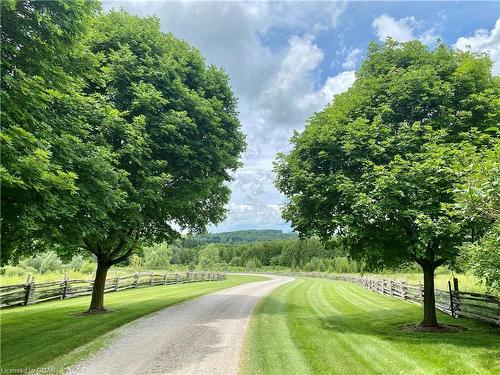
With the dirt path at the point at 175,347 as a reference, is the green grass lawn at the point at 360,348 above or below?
above

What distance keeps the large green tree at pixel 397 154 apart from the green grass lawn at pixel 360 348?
100 inches

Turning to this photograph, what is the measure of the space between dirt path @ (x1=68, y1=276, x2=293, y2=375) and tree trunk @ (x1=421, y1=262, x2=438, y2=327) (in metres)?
7.50

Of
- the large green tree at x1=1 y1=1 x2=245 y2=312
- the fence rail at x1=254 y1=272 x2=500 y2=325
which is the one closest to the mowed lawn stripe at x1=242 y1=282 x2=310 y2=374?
the large green tree at x1=1 y1=1 x2=245 y2=312

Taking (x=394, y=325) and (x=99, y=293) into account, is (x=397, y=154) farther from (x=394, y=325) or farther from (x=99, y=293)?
(x=99, y=293)

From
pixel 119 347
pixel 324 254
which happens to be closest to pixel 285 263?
pixel 324 254

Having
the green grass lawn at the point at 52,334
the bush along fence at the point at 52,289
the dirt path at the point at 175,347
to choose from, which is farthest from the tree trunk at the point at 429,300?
the bush along fence at the point at 52,289

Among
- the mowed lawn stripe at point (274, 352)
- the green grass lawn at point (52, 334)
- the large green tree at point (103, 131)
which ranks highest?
the large green tree at point (103, 131)

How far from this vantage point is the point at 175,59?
18.9 meters

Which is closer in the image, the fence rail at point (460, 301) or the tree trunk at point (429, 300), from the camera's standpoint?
the tree trunk at point (429, 300)

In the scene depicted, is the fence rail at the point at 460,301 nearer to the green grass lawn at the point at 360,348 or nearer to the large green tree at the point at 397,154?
the green grass lawn at the point at 360,348

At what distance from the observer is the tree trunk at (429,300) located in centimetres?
1541

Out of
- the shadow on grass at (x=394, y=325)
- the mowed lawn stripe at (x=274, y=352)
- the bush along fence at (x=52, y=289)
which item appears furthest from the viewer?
the bush along fence at (x=52, y=289)

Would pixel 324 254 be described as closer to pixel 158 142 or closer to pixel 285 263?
pixel 285 263

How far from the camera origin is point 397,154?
539 inches
